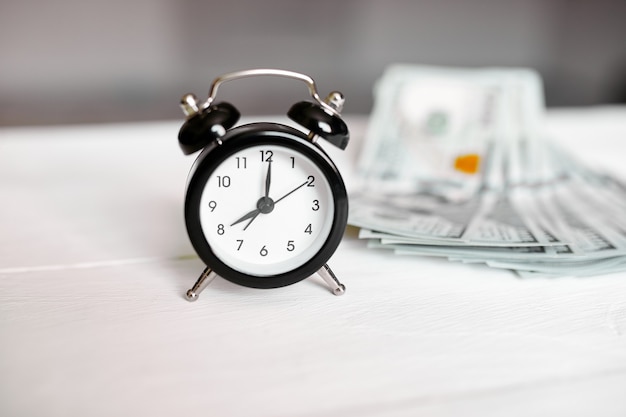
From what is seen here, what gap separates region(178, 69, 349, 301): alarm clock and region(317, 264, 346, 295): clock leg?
2 cm

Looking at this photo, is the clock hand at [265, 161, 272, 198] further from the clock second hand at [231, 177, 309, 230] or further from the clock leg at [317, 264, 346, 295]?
the clock leg at [317, 264, 346, 295]

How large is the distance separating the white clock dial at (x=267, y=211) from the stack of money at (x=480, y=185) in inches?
5.5

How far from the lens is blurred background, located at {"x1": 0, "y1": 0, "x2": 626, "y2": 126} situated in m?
1.93

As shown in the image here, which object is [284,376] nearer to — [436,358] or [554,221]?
[436,358]

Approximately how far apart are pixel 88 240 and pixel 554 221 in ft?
2.26

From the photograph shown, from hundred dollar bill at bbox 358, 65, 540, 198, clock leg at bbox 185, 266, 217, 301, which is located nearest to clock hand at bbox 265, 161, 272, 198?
clock leg at bbox 185, 266, 217, 301

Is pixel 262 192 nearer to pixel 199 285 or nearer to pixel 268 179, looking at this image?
pixel 268 179

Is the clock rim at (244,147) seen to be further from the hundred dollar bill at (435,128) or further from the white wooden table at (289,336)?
the hundred dollar bill at (435,128)

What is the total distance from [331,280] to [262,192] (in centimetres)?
13

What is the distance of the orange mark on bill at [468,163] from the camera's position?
3.91ft

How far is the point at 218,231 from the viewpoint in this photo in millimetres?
692

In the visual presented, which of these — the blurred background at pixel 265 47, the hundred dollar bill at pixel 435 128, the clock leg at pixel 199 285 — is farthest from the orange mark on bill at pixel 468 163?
the blurred background at pixel 265 47

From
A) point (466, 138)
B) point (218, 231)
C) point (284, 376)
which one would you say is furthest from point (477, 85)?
point (284, 376)

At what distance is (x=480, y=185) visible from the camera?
3.75 ft
